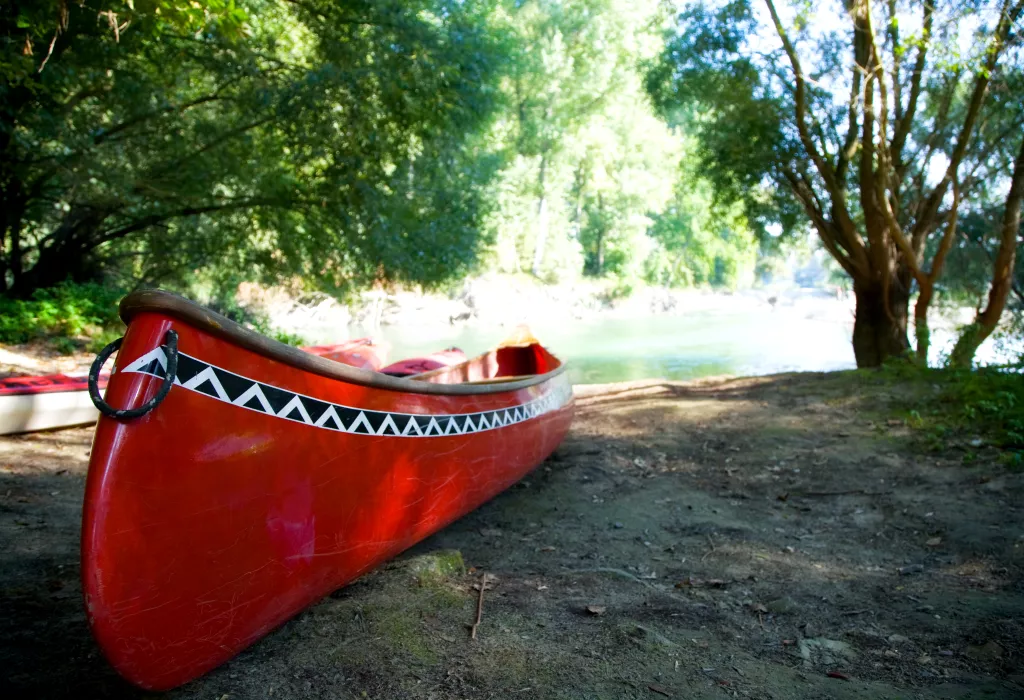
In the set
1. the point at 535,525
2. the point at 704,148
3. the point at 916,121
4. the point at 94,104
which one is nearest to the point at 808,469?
the point at 535,525

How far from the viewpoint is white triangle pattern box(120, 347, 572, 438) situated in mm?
2234

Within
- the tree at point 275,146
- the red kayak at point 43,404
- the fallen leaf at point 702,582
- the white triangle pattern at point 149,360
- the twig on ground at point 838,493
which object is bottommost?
the fallen leaf at point 702,582

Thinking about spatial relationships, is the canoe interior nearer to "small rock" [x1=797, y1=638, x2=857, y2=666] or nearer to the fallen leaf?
the fallen leaf

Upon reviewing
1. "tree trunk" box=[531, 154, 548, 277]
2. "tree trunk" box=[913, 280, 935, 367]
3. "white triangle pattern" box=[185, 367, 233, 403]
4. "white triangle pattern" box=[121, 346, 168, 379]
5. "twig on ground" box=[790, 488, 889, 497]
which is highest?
"tree trunk" box=[531, 154, 548, 277]

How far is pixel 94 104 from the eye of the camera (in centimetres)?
898

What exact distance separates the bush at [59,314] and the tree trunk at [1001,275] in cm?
1077

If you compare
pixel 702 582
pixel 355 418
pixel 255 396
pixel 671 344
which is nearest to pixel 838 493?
pixel 702 582

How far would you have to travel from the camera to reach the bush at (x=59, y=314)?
935 cm

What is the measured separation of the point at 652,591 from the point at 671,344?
20172mm

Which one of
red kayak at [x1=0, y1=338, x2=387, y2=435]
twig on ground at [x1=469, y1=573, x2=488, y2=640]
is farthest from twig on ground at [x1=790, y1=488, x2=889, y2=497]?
red kayak at [x1=0, y1=338, x2=387, y2=435]

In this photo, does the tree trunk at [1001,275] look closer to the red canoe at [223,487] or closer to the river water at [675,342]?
the river water at [675,342]

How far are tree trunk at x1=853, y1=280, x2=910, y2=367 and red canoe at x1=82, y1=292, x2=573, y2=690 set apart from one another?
9.38 metres

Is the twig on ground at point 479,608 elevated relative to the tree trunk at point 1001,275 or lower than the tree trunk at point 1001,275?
lower

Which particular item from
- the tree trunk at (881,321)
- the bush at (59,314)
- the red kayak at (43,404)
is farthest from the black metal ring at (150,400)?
the tree trunk at (881,321)
